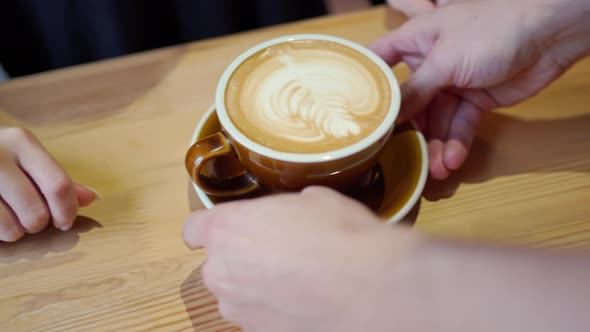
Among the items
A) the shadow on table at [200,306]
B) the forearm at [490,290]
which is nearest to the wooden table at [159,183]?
the shadow on table at [200,306]

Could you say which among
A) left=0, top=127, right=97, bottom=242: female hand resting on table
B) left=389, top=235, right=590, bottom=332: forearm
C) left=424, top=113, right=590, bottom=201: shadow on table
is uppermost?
left=389, top=235, right=590, bottom=332: forearm

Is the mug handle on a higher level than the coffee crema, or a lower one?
lower

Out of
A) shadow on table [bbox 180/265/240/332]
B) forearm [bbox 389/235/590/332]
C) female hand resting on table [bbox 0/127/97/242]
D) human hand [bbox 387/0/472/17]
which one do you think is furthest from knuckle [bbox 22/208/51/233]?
human hand [bbox 387/0/472/17]

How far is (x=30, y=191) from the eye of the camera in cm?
63

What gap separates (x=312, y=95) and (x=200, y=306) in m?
0.31

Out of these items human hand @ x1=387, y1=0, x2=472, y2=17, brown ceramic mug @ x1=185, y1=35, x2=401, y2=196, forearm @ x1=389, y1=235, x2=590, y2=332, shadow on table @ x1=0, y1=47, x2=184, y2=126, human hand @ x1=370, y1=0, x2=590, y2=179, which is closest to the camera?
forearm @ x1=389, y1=235, x2=590, y2=332

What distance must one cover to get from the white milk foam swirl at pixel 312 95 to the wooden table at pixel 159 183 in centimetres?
18

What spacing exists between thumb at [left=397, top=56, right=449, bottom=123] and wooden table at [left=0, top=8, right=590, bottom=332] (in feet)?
0.41

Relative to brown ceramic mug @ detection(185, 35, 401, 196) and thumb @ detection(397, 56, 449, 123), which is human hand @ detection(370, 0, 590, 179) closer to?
thumb @ detection(397, 56, 449, 123)

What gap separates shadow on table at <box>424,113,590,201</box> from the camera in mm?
720

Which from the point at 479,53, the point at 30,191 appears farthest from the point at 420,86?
the point at 30,191

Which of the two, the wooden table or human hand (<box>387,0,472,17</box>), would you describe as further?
human hand (<box>387,0,472,17</box>)

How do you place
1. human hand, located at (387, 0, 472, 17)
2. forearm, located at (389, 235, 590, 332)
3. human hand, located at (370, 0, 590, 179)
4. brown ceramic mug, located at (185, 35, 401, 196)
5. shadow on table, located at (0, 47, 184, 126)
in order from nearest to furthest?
forearm, located at (389, 235, 590, 332), brown ceramic mug, located at (185, 35, 401, 196), human hand, located at (370, 0, 590, 179), shadow on table, located at (0, 47, 184, 126), human hand, located at (387, 0, 472, 17)

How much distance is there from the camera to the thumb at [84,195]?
66cm
